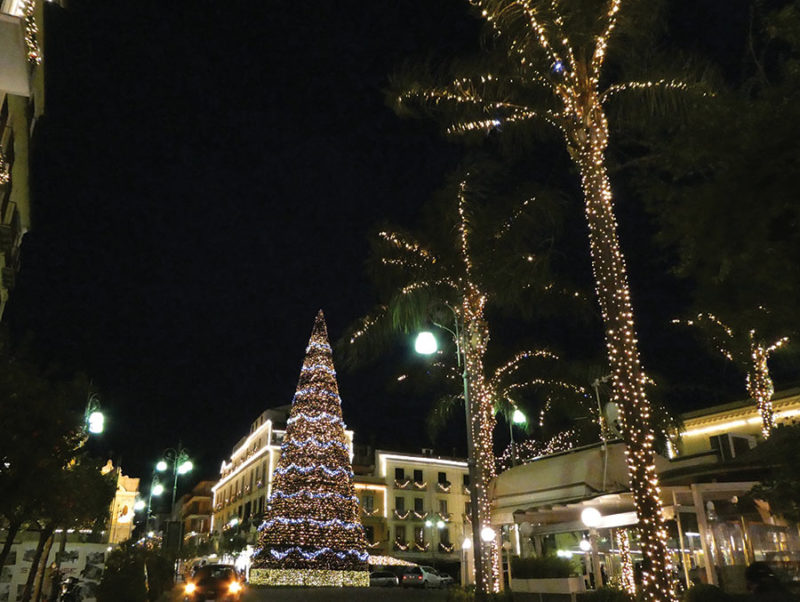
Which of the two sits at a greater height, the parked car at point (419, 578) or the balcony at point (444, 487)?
the balcony at point (444, 487)

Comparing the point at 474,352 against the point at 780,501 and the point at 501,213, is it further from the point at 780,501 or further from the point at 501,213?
the point at 780,501

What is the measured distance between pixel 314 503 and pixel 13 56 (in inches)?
1123

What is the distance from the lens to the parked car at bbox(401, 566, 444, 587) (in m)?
40.5

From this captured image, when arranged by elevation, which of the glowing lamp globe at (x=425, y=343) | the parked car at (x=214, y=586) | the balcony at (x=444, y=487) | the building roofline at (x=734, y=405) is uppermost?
the building roofline at (x=734, y=405)

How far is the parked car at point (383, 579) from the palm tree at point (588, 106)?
107 feet

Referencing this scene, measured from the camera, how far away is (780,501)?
10633mm

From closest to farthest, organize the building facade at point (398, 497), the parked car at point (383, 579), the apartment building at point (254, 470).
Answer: the parked car at point (383, 579) → the building facade at point (398, 497) → the apartment building at point (254, 470)

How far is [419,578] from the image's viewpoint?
4106 centimetres

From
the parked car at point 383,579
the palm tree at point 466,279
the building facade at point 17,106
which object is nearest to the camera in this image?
the building facade at point 17,106

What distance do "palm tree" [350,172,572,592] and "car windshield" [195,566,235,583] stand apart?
27.7ft

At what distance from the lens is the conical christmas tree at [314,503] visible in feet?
106

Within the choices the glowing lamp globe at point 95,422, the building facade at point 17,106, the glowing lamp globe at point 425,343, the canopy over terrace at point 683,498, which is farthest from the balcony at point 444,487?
the glowing lamp globe at point 425,343

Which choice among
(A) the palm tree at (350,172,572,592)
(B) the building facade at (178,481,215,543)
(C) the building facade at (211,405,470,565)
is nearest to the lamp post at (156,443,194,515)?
(A) the palm tree at (350,172,572,592)

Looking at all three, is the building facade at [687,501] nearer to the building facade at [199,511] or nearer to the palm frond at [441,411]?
the palm frond at [441,411]
